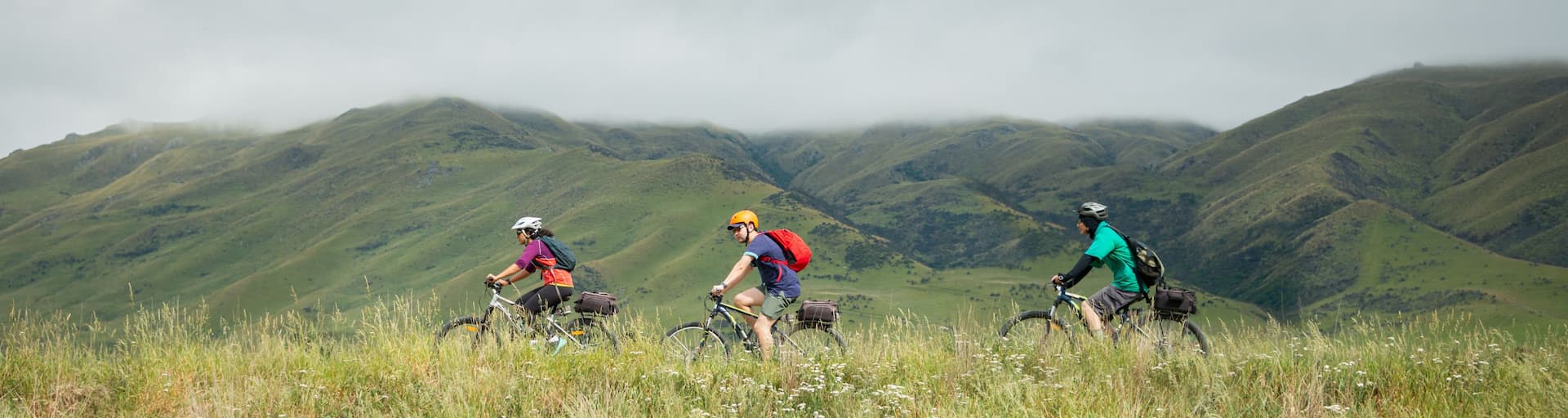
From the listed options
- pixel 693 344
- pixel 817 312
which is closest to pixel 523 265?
pixel 693 344

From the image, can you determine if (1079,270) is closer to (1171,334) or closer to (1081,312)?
(1081,312)

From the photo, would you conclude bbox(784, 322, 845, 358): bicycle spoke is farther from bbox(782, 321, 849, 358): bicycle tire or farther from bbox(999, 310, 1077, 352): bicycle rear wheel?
bbox(999, 310, 1077, 352): bicycle rear wheel

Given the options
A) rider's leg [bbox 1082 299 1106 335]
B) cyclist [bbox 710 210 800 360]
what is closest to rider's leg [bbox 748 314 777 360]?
cyclist [bbox 710 210 800 360]

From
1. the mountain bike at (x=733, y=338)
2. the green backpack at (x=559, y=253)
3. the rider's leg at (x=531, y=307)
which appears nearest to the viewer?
the mountain bike at (x=733, y=338)

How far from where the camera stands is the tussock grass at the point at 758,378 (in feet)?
22.0

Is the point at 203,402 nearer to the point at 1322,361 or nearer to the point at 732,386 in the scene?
the point at 732,386

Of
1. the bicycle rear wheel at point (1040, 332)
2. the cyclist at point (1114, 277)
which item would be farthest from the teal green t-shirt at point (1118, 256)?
the bicycle rear wheel at point (1040, 332)

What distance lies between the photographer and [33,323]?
8.85m

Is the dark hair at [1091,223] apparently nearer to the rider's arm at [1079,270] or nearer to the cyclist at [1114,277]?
the cyclist at [1114,277]

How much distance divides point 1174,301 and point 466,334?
22.6ft

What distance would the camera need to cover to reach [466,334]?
30.6ft

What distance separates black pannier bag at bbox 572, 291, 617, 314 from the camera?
32.2 feet

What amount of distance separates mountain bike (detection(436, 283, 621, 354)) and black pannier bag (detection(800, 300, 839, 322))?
1790 mm

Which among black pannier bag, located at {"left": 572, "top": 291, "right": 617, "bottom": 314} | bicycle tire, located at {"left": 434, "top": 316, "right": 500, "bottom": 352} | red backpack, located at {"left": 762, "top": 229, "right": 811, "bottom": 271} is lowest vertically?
bicycle tire, located at {"left": 434, "top": 316, "right": 500, "bottom": 352}
